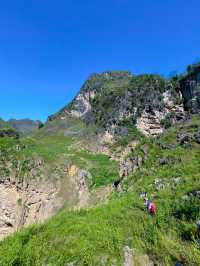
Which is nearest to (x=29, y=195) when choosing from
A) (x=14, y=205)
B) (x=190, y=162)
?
(x=14, y=205)

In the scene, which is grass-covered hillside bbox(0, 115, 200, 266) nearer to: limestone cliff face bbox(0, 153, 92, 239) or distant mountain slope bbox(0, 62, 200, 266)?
distant mountain slope bbox(0, 62, 200, 266)

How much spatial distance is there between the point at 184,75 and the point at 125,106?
33.1 ft

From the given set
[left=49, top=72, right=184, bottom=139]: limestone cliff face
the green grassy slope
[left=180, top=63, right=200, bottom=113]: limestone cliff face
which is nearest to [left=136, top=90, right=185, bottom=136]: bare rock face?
[left=49, top=72, right=184, bottom=139]: limestone cliff face

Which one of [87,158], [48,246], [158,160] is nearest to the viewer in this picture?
[48,246]

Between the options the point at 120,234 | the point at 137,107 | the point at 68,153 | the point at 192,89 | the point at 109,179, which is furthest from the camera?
the point at 137,107

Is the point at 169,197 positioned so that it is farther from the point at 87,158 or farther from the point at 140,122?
the point at 140,122

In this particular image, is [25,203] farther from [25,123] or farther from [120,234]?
[25,123]

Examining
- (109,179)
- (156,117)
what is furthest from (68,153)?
(156,117)

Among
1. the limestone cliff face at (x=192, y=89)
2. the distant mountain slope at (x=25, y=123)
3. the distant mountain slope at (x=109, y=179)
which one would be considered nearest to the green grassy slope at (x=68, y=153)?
the distant mountain slope at (x=109, y=179)

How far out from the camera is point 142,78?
1938 inches

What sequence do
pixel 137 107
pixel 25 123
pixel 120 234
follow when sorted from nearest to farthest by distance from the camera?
pixel 120 234
pixel 137 107
pixel 25 123

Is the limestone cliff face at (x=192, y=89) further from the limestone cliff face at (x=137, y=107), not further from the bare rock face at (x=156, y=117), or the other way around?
the bare rock face at (x=156, y=117)

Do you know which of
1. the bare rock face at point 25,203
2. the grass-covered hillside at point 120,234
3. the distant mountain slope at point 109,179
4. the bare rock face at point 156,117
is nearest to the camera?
the grass-covered hillside at point 120,234

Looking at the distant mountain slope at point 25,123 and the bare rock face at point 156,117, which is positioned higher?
the distant mountain slope at point 25,123
